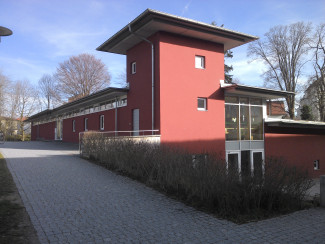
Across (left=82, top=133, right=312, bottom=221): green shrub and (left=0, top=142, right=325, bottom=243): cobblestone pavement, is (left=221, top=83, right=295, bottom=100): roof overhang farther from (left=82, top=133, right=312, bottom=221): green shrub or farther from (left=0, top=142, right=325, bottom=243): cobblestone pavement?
(left=0, top=142, right=325, bottom=243): cobblestone pavement

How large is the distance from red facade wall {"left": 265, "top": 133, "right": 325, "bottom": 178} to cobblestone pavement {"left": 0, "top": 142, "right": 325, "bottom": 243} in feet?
44.3

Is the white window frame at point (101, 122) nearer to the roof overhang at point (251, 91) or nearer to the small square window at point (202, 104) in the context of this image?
the small square window at point (202, 104)

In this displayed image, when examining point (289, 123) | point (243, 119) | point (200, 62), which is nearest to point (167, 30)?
point (200, 62)

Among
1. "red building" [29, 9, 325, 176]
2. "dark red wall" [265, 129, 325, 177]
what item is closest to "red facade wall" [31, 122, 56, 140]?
"red building" [29, 9, 325, 176]

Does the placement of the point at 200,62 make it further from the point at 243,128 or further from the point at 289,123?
the point at 289,123

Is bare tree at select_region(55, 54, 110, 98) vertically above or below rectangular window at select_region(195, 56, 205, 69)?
above

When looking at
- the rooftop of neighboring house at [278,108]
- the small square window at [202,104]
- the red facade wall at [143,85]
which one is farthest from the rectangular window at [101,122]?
the rooftop of neighboring house at [278,108]

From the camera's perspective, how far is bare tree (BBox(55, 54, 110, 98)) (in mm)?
40562

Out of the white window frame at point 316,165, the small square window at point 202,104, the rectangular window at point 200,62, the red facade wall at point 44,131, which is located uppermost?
the rectangular window at point 200,62

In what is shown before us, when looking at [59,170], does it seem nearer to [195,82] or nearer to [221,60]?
[195,82]

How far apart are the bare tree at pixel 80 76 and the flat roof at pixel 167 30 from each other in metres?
23.9

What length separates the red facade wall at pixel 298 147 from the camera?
62.6 ft

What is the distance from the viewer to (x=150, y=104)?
15.4 meters

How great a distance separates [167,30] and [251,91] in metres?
6.55
